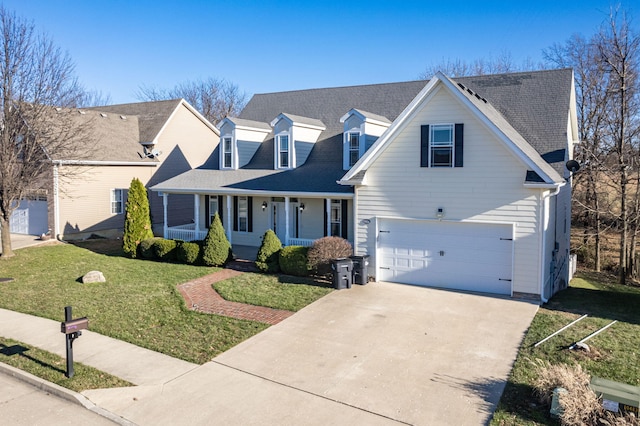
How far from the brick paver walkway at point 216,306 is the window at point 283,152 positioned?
6885mm

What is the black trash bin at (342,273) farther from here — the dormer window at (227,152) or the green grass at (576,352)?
the dormer window at (227,152)

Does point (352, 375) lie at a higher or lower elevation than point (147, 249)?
lower

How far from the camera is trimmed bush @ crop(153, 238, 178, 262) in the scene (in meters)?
18.8

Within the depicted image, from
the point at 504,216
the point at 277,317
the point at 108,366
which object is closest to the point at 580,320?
the point at 504,216

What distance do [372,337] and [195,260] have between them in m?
9.69

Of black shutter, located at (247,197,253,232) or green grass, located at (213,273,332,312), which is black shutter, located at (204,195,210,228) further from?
green grass, located at (213,273,332,312)

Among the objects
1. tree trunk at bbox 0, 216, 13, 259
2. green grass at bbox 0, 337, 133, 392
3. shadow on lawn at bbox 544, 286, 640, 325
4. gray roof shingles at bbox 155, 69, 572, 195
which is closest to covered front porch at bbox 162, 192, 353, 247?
gray roof shingles at bbox 155, 69, 572, 195

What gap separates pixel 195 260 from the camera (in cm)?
1812

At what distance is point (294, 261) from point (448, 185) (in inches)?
218

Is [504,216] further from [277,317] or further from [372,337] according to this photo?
[277,317]

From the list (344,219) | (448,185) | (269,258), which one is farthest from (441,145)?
(269,258)

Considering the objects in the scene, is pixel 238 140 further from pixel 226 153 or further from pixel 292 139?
pixel 292 139

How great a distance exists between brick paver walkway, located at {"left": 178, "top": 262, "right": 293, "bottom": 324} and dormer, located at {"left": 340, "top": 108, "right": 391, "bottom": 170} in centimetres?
718

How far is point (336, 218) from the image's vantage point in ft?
62.9
